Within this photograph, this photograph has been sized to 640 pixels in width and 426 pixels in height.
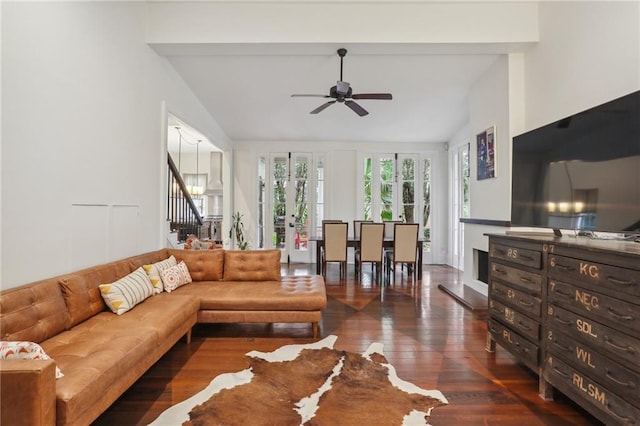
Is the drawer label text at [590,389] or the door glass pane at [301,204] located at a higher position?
the door glass pane at [301,204]

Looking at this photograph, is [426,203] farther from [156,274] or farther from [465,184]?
[156,274]

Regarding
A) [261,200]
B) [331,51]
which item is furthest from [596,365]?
[261,200]

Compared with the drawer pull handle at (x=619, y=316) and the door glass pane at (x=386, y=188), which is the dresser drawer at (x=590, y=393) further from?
the door glass pane at (x=386, y=188)

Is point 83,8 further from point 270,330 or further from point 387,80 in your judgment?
point 387,80

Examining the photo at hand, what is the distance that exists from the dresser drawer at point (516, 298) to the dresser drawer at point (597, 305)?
15 centimetres

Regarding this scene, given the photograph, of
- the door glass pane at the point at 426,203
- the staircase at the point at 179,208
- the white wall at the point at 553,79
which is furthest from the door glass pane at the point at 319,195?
the white wall at the point at 553,79

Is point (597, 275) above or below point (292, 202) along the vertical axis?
below

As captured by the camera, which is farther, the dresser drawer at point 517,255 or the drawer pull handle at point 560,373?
the dresser drawer at point 517,255

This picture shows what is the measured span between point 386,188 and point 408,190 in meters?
0.52

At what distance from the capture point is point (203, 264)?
139 inches

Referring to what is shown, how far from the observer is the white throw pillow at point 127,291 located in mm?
2371

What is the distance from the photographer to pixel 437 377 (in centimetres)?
227

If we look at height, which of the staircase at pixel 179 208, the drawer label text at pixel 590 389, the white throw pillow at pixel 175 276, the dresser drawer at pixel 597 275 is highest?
the staircase at pixel 179 208

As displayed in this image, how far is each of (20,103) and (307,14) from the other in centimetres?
279
